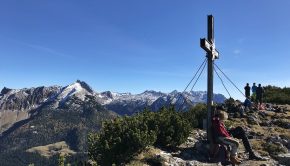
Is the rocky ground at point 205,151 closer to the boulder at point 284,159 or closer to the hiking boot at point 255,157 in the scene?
the boulder at point 284,159

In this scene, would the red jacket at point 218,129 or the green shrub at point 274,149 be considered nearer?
the red jacket at point 218,129

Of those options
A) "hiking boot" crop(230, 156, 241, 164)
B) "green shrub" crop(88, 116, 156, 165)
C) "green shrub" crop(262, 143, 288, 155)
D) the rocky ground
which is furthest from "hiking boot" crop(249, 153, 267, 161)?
"green shrub" crop(88, 116, 156, 165)

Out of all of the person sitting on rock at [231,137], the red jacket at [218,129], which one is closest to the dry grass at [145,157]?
the red jacket at [218,129]

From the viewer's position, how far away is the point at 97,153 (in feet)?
49.7

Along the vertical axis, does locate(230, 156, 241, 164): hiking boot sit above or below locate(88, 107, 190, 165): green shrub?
below

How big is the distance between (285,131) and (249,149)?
Answer: 8424mm

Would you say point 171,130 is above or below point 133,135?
above

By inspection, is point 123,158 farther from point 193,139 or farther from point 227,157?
point 193,139

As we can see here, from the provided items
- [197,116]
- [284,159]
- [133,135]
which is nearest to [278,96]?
[197,116]

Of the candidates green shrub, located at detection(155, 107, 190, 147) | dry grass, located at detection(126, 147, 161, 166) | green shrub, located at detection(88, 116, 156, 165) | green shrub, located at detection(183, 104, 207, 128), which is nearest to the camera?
dry grass, located at detection(126, 147, 161, 166)

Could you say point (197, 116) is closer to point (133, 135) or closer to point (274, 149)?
point (274, 149)

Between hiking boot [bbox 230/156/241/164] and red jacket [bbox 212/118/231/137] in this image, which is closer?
hiking boot [bbox 230/156/241/164]

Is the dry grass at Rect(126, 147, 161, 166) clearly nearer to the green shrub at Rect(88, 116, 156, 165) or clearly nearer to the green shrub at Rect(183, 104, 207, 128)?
the green shrub at Rect(88, 116, 156, 165)

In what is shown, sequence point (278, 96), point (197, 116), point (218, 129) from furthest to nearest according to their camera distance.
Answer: point (278, 96) < point (197, 116) < point (218, 129)
